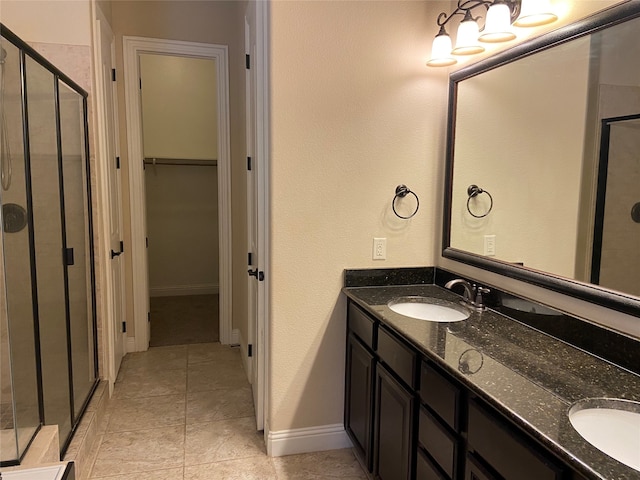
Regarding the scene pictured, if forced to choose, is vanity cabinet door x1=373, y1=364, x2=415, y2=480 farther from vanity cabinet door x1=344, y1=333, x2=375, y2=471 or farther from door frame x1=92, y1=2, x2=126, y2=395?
door frame x1=92, y1=2, x2=126, y2=395

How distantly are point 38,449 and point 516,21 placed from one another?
2492mm

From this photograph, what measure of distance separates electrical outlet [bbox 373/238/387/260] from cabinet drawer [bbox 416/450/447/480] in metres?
1.02

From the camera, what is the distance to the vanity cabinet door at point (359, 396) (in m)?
2.04

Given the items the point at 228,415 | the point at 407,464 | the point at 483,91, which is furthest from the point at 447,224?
the point at 228,415

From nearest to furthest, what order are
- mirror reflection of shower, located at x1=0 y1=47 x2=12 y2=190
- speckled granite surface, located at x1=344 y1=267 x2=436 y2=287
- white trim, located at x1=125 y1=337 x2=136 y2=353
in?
mirror reflection of shower, located at x1=0 y1=47 x2=12 y2=190
speckled granite surface, located at x1=344 y1=267 x2=436 y2=287
white trim, located at x1=125 y1=337 x2=136 y2=353

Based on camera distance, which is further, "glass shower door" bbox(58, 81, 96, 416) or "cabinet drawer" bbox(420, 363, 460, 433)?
"glass shower door" bbox(58, 81, 96, 416)

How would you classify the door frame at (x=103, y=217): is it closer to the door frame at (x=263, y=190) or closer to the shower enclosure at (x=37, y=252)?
the shower enclosure at (x=37, y=252)

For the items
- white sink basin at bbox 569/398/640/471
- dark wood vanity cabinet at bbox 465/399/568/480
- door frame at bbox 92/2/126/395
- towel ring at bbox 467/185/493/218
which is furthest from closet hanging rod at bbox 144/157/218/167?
white sink basin at bbox 569/398/640/471

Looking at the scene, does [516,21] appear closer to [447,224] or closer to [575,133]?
[575,133]

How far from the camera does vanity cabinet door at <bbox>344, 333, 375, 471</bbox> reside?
204cm

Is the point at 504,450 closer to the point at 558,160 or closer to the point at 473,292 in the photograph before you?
the point at 473,292

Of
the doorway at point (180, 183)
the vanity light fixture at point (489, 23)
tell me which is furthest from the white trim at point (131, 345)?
the vanity light fixture at point (489, 23)

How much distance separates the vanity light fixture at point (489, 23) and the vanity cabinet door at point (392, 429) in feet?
4.60

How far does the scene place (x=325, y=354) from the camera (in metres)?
2.38
